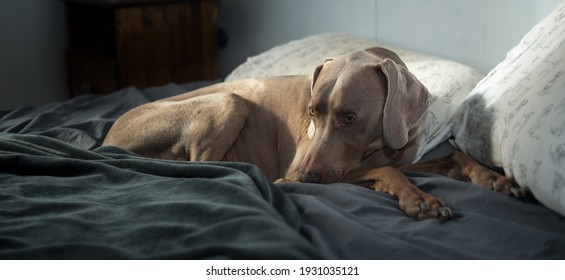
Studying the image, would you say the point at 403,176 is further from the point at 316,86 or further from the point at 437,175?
the point at 316,86

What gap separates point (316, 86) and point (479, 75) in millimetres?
664

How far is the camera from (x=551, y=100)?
65.1 inches

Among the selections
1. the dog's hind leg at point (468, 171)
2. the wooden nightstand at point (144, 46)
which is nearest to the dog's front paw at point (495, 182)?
the dog's hind leg at point (468, 171)

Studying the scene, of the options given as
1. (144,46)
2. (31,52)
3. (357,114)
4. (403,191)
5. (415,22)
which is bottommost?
(31,52)

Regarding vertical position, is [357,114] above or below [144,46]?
above

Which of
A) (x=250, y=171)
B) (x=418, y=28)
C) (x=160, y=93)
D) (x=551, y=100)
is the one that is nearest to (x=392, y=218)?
(x=250, y=171)

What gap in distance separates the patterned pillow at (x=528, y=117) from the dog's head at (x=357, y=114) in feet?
0.59

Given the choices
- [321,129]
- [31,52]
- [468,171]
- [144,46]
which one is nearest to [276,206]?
[321,129]

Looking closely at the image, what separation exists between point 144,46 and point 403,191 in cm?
263

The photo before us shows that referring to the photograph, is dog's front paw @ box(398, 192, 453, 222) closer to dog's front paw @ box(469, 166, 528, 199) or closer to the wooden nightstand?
dog's front paw @ box(469, 166, 528, 199)

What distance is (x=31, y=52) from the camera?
4.59 m

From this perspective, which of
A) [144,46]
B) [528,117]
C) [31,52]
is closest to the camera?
[528,117]

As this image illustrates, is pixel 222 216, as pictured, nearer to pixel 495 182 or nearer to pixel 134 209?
pixel 134 209

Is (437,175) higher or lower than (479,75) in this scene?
lower
